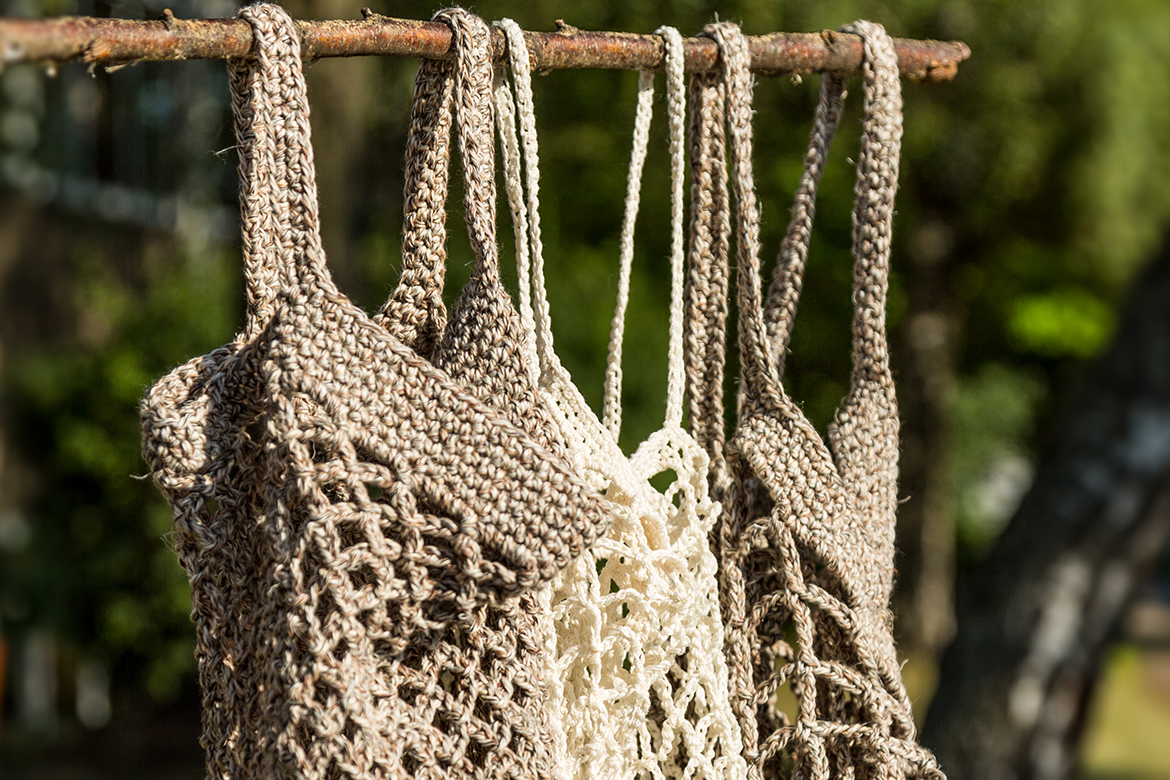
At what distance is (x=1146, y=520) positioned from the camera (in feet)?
4.87

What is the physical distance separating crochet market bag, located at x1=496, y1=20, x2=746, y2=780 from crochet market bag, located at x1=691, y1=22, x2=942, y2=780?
50mm

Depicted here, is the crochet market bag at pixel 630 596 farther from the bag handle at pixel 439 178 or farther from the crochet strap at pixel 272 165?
the crochet strap at pixel 272 165

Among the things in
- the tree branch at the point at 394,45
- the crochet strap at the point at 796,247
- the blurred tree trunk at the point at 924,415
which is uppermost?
the tree branch at the point at 394,45

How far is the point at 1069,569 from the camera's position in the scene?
4.95 feet

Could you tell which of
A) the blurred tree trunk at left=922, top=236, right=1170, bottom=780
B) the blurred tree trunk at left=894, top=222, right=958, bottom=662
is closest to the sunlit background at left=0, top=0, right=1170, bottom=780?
the blurred tree trunk at left=894, top=222, right=958, bottom=662

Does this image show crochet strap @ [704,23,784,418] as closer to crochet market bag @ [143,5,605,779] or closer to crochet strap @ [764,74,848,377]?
crochet strap @ [764,74,848,377]

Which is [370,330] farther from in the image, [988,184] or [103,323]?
[988,184]

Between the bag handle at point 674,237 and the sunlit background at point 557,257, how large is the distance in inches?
49.7

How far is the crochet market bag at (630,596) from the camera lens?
83 cm

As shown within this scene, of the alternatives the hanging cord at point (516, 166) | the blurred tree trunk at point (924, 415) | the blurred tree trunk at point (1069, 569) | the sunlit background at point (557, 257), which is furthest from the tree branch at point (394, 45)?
the blurred tree trunk at point (924, 415)

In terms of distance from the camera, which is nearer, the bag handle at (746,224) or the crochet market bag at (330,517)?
the crochet market bag at (330,517)

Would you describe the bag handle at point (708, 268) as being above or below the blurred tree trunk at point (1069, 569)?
above

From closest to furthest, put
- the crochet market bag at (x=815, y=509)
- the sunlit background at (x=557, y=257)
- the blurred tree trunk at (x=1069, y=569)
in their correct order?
1. the crochet market bag at (x=815, y=509)
2. the blurred tree trunk at (x=1069, y=569)
3. the sunlit background at (x=557, y=257)

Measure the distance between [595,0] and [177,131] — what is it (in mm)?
2073
